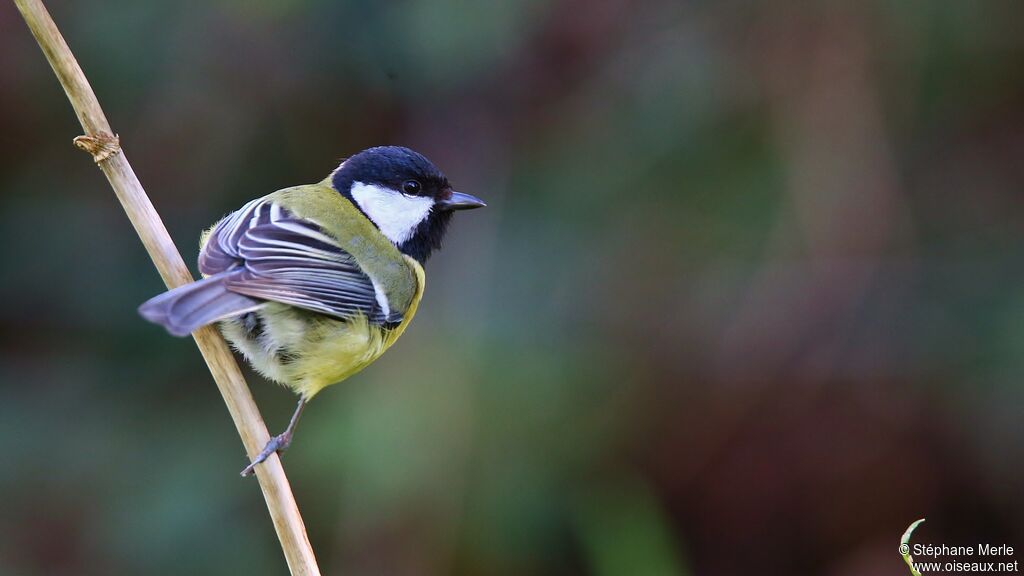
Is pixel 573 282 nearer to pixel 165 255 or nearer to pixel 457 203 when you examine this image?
pixel 457 203

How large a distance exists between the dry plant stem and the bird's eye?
0.83 m

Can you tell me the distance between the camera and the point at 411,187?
2.52 m

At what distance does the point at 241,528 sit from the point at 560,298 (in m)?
1.23

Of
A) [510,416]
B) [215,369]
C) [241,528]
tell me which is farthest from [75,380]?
[215,369]

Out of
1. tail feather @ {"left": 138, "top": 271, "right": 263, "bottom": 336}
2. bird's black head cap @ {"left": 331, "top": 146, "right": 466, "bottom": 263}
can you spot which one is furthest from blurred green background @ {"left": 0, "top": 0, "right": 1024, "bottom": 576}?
tail feather @ {"left": 138, "top": 271, "right": 263, "bottom": 336}

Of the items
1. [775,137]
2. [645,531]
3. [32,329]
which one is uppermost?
[32,329]

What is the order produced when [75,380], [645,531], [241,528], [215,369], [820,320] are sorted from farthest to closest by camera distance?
1. [820,320]
2. [75,380]
3. [241,528]
4. [645,531]
5. [215,369]

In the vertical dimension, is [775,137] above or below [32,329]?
below

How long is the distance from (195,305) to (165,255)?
165 mm

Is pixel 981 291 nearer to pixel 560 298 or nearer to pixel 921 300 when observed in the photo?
pixel 921 300

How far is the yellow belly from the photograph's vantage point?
2.00 metres

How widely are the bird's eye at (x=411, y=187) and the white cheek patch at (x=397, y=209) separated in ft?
0.04

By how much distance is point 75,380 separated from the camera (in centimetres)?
325

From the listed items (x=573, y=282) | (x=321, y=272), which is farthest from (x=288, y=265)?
(x=573, y=282)
